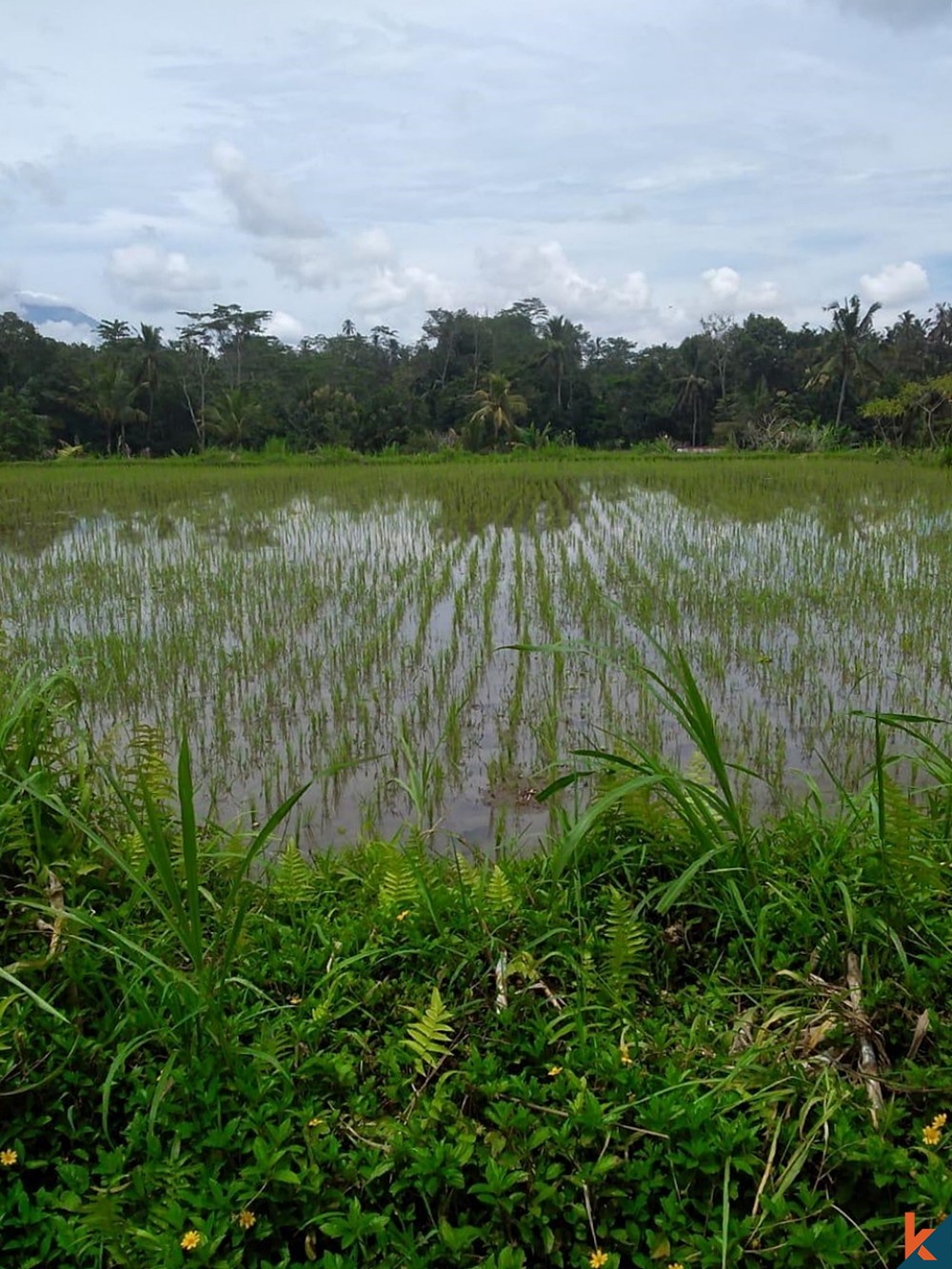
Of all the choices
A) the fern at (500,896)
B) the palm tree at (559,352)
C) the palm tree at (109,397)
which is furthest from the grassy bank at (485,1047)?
the palm tree at (559,352)

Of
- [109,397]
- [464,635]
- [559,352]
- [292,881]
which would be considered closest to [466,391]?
[559,352]

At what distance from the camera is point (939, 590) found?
206 inches

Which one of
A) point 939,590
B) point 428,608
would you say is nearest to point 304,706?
point 428,608

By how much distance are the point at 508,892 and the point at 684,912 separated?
0.36m

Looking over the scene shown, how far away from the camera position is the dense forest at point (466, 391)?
25.1m

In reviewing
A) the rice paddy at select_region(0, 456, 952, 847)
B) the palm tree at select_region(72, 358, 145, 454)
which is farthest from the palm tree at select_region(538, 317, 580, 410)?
the rice paddy at select_region(0, 456, 952, 847)

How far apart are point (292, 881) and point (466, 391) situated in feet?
94.9

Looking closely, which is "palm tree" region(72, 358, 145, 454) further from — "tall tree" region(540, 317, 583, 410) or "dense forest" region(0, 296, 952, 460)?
"tall tree" region(540, 317, 583, 410)

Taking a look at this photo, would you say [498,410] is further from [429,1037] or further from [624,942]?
[429,1037]

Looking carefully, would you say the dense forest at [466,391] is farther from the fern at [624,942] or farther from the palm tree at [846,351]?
the fern at [624,942]

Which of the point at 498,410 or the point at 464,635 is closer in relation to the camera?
the point at 464,635

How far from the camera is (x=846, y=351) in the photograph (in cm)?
2780

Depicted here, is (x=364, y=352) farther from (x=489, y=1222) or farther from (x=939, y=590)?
(x=489, y=1222)

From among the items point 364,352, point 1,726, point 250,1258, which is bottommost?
point 250,1258
